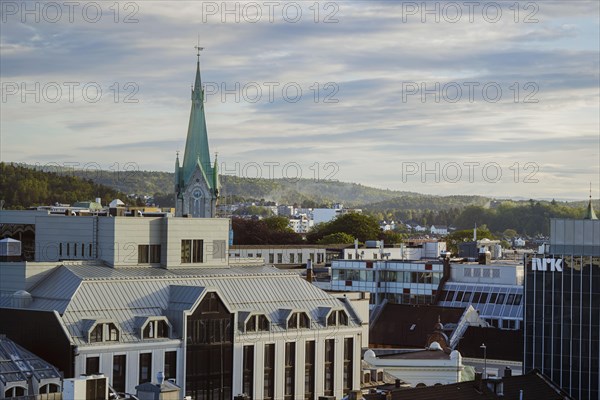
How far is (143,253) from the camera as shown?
8894cm

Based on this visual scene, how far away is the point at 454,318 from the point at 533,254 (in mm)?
30207

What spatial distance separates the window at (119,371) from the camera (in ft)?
247

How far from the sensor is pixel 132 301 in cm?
8031

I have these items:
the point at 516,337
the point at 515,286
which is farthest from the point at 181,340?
the point at 515,286

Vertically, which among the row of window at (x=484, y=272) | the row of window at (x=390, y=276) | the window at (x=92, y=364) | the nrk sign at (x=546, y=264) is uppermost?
the nrk sign at (x=546, y=264)

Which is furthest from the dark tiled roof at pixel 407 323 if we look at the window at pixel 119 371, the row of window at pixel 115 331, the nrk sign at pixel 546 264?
the window at pixel 119 371

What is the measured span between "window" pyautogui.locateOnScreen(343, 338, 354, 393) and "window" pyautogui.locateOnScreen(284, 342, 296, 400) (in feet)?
16.4

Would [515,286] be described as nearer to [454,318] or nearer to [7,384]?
[454,318]

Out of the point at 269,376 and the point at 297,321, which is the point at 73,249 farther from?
the point at 269,376

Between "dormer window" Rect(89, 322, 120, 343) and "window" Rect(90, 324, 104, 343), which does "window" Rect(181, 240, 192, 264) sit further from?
"window" Rect(90, 324, 104, 343)

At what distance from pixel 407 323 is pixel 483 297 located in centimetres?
1311

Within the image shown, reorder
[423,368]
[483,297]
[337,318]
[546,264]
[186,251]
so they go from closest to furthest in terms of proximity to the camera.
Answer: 1. [337,318]
2. [546,264]
3. [186,251]
4. [423,368]
5. [483,297]

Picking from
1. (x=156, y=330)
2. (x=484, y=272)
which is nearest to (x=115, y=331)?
(x=156, y=330)

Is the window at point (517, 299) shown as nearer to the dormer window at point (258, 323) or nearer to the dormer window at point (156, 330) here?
the dormer window at point (258, 323)
